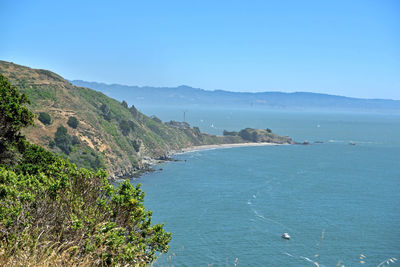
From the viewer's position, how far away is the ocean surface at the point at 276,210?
49.2m

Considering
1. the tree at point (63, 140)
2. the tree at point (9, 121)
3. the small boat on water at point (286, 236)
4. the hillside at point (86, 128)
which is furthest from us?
the hillside at point (86, 128)

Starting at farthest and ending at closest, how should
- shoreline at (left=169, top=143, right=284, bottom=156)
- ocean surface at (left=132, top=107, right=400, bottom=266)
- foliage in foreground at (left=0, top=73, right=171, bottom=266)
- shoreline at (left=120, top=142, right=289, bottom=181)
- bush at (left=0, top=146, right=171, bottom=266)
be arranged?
shoreline at (left=169, top=143, right=284, bottom=156)
shoreline at (left=120, top=142, right=289, bottom=181)
ocean surface at (left=132, top=107, right=400, bottom=266)
bush at (left=0, top=146, right=171, bottom=266)
foliage in foreground at (left=0, top=73, right=171, bottom=266)

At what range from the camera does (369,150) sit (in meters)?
172

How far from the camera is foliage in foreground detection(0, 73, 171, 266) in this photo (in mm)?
8547

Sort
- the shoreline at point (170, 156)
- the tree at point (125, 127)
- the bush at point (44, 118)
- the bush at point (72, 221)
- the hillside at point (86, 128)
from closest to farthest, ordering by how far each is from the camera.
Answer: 1. the bush at point (72, 221)
2. the hillside at point (86, 128)
3. the bush at point (44, 118)
4. the shoreline at point (170, 156)
5. the tree at point (125, 127)

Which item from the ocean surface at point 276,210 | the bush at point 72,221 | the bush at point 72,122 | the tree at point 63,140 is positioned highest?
the bush at point 72,221

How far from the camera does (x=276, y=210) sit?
69125mm

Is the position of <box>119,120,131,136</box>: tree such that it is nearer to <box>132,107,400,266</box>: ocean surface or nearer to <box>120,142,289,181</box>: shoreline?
<box>120,142,289,181</box>: shoreline

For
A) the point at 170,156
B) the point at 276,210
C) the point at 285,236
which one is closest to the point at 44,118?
the point at 170,156

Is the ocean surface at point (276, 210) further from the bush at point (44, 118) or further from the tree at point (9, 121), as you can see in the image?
the bush at point (44, 118)

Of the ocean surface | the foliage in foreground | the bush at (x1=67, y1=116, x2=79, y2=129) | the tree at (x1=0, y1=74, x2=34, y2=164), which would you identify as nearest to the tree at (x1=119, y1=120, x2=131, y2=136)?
the ocean surface

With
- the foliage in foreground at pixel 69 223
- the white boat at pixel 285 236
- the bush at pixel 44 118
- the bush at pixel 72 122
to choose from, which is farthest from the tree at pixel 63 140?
the foliage in foreground at pixel 69 223

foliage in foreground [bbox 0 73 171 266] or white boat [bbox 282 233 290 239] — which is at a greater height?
foliage in foreground [bbox 0 73 171 266]

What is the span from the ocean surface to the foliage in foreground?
11.0 ft
